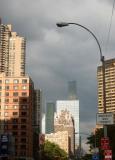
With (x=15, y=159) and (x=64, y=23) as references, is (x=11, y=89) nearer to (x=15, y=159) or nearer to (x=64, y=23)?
(x=15, y=159)

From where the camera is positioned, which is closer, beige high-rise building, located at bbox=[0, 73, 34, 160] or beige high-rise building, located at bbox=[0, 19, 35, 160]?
beige high-rise building, located at bbox=[0, 19, 35, 160]

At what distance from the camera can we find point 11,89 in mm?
198750

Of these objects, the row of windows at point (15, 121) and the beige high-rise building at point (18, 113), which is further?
the row of windows at point (15, 121)

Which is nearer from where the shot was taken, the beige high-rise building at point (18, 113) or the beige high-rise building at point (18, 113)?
the beige high-rise building at point (18, 113)

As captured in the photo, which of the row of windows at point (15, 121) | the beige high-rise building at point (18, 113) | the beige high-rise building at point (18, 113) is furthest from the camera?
the row of windows at point (15, 121)

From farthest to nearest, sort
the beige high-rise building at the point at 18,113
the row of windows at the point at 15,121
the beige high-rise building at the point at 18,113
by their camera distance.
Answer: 1. the row of windows at the point at 15,121
2. the beige high-rise building at the point at 18,113
3. the beige high-rise building at the point at 18,113

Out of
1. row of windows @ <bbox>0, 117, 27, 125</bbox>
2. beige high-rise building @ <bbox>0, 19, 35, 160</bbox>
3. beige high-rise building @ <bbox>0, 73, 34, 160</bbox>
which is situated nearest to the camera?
beige high-rise building @ <bbox>0, 19, 35, 160</bbox>

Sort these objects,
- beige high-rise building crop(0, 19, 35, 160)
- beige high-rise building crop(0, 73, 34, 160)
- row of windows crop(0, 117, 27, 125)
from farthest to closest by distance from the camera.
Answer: row of windows crop(0, 117, 27, 125) < beige high-rise building crop(0, 73, 34, 160) < beige high-rise building crop(0, 19, 35, 160)

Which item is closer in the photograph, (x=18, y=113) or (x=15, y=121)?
(x=15, y=121)

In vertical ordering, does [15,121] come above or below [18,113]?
below

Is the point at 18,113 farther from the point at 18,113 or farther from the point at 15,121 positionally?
the point at 15,121

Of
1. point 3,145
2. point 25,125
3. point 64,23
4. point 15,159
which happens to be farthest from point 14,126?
point 64,23

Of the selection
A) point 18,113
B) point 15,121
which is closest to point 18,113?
point 18,113

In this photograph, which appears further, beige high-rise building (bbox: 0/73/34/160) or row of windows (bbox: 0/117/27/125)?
row of windows (bbox: 0/117/27/125)
